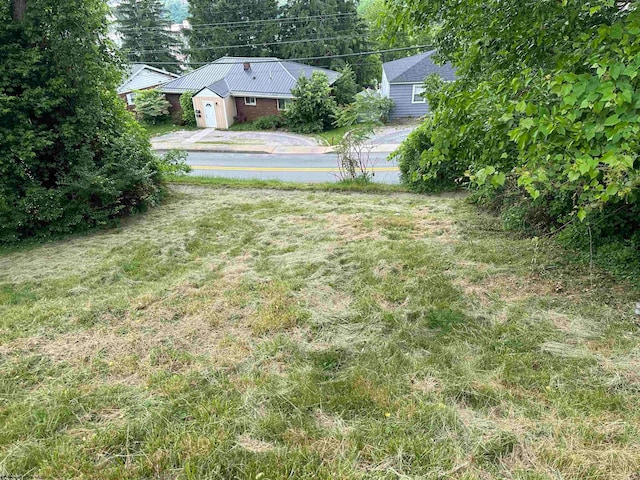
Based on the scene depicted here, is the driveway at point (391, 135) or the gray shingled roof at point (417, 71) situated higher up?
the gray shingled roof at point (417, 71)

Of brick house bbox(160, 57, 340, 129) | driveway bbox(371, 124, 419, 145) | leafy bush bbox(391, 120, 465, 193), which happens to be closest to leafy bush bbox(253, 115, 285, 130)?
brick house bbox(160, 57, 340, 129)

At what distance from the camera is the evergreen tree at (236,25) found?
30.5m

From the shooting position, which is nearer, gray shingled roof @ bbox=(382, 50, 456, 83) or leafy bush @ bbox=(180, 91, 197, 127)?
gray shingled roof @ bbox=(382, 50, 456, 83)

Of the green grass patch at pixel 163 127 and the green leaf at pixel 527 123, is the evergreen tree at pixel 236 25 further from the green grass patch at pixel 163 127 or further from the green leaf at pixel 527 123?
the green leaf at pixel 527 123

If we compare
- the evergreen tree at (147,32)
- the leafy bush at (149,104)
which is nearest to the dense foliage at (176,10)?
the evergreen tree at (147,32)

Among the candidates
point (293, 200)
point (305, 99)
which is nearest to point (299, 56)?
point (305, 99)

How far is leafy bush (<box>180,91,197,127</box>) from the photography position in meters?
Answer: 24.4

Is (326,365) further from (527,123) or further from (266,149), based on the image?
(266,149)

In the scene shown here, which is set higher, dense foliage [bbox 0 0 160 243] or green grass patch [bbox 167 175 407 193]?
dense foliage [bbox 0 0 160 243]

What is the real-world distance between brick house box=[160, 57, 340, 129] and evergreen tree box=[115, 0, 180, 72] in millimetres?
7186

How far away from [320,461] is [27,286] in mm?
4424

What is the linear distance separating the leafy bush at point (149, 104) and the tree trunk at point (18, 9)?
801 inches

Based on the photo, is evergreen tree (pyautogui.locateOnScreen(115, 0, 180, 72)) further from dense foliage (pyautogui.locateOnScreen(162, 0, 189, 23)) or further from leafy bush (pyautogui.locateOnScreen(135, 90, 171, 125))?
leafy bush (pyautogui.locateOnScreen(135, 90, 171, 125))

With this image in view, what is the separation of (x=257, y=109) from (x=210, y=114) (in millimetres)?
2874
